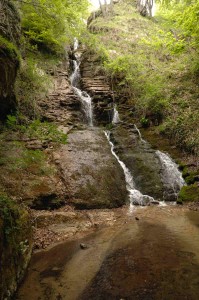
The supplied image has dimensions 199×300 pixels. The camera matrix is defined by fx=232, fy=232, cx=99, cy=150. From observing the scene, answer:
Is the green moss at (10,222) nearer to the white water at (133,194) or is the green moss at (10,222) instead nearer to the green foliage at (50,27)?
the white water at (133,194)

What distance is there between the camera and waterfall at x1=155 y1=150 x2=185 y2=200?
30.5ft

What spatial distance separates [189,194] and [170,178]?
4.20 ft

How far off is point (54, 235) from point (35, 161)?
3.30 m

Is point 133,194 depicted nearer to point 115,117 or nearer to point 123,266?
point 123,266

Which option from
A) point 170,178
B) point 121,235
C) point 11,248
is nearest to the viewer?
point 11,248

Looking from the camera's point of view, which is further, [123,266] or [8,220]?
[123,266]

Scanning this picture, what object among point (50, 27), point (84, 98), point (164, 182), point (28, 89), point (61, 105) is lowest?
point (164, 182)

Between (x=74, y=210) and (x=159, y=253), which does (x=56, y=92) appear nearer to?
(x=74, y=210)

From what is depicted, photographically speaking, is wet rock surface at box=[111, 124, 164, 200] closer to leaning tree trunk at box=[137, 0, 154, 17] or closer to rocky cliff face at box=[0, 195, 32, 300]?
rocky cliff face at box=[0, 195, 32, 300]

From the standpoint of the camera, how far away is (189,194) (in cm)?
877

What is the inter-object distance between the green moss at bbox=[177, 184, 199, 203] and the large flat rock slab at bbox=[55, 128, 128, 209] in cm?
214

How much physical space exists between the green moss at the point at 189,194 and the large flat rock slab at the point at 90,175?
84.4 inches

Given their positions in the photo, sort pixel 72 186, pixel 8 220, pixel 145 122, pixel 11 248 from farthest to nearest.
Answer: pixel 145 122, pixel 72 186, pixel 8 220, pixel 11 248

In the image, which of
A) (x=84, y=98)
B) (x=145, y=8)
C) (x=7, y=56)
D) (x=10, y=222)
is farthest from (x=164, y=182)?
(x=145, y=8)
